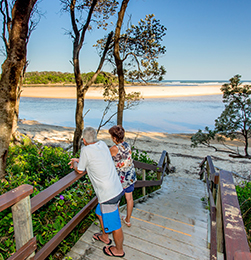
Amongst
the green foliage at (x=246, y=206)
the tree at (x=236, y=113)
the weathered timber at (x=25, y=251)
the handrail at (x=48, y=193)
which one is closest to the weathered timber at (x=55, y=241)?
the weathered timber at (x=25, y=251)

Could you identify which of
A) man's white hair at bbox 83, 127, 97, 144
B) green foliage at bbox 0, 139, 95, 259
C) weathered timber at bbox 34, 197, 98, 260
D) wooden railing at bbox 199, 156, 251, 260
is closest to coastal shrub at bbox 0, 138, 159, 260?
green foliage at bbox 0, 139, 95, 259

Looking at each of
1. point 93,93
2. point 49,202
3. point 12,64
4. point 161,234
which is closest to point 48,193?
point 49,202

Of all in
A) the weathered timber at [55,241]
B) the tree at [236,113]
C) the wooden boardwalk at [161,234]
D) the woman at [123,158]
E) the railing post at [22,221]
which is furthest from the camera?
the tree at [236,113]

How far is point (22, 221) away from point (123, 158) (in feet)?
4.55

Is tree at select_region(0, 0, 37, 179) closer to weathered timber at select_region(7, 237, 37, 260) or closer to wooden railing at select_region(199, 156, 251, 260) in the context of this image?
weathered timber at select_region(7, 237, 37, 260)

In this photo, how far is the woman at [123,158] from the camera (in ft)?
8.51

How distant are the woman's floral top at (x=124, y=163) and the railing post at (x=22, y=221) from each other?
4.09ft

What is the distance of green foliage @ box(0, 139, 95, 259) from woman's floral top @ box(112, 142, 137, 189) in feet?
2.64

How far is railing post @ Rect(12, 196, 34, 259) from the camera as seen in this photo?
1500 millimetres

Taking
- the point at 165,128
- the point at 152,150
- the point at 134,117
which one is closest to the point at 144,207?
the point at 152,150

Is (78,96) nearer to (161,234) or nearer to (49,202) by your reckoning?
(49,202)

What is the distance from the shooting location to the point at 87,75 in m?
8.35

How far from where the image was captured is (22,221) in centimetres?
153

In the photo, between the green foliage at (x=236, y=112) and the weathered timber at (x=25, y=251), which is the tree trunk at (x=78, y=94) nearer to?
the weathered timber at (x=25, y=251)
